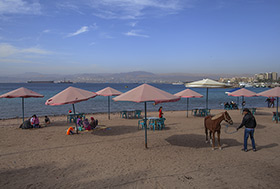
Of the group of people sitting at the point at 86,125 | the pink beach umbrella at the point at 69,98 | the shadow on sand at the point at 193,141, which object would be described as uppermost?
the pink beach umbrella at the point at 69,98

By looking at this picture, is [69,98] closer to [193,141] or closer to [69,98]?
[69,98]

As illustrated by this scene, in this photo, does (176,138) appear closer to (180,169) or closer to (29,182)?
(180,169)

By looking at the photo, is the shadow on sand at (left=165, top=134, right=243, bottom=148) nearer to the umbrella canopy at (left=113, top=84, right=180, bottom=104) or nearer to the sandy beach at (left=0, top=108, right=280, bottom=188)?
the sandy beach at (left=0, top=108, right=280, bottom=188)

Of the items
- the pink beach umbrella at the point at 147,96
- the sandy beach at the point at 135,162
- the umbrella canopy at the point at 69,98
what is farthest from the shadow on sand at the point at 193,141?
the umbrella canopy at the point at 69,98

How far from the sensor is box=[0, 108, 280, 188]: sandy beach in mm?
Answer: 5160

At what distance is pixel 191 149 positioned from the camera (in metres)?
7.94

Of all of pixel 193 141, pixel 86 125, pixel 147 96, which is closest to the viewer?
pixel 147 96

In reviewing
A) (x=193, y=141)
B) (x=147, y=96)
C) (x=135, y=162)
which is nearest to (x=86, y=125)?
(x=147, y=96)

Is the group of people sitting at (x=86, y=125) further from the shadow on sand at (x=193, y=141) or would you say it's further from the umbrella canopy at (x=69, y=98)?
the shadow on sand at (x=193, y=141)

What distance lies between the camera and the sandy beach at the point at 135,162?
5160 millimetres

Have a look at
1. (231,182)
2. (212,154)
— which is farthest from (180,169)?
(212,154)

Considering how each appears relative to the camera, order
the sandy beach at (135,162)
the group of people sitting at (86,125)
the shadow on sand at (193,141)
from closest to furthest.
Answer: the sandy beach at (135,162)
the shadow on sand at (193,141)
the group of people sitting at (86,125)

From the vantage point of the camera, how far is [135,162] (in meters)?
6.54

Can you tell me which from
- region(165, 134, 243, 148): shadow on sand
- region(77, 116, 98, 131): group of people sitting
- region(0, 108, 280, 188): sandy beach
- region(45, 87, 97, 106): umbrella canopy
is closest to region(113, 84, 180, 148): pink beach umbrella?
region(0, 108, 280, 188): sandy beach
